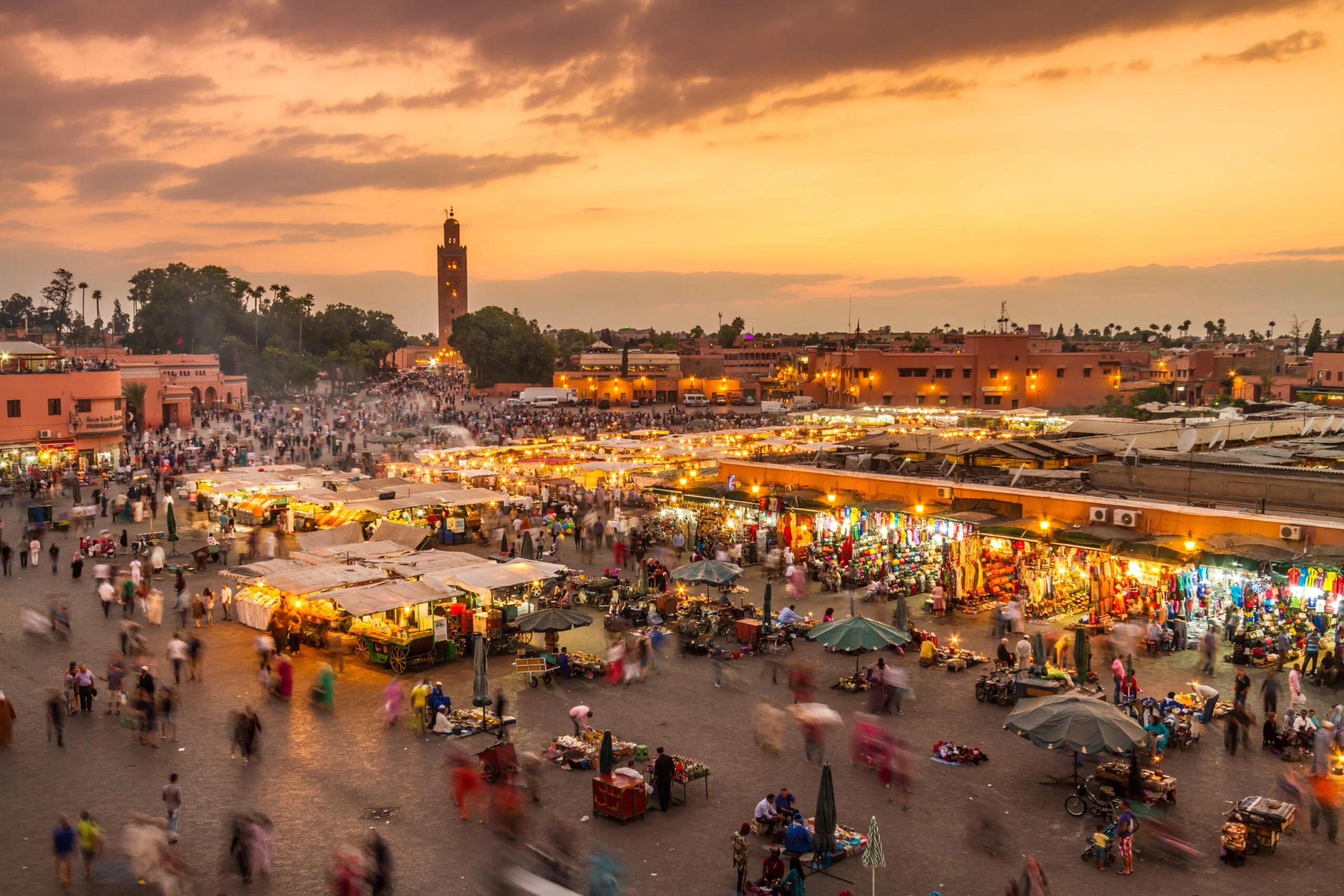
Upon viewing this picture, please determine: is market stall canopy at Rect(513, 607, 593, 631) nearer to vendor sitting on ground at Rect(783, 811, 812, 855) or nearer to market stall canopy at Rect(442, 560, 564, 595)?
market stall canopy at Rect(442, 560, 564, 595)

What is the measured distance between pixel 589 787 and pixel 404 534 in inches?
461

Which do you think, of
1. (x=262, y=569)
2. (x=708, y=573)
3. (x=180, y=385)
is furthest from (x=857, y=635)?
(x=180, y=385)

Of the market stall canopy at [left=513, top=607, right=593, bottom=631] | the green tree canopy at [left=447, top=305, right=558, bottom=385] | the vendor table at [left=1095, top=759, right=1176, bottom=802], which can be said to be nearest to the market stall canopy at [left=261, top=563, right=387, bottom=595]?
the market stall canopy at [left=513, top=607, right=593, bottom=631]

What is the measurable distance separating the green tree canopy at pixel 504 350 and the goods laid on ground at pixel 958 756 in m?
94.0

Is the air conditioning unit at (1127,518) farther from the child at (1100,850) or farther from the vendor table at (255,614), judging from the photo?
the vendor table at (255,614)

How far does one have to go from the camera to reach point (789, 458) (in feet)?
90.1

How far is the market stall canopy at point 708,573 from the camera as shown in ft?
61.0

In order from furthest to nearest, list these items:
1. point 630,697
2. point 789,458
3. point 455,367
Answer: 1. point 455,367
2. point 789,458
3. point 630,697

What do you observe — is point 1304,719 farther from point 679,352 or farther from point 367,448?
point 679,352

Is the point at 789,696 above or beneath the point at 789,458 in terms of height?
beneath

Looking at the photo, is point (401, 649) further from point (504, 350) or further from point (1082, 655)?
point (504, 350)

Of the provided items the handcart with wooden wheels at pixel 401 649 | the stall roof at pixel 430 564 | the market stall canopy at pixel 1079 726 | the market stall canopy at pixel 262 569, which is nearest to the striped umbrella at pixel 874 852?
the market stall canopy at pixel 1079 726

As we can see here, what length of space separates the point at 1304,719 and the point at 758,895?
786cm

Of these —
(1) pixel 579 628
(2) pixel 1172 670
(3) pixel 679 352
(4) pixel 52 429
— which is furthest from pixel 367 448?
(3) pixel 679 352
